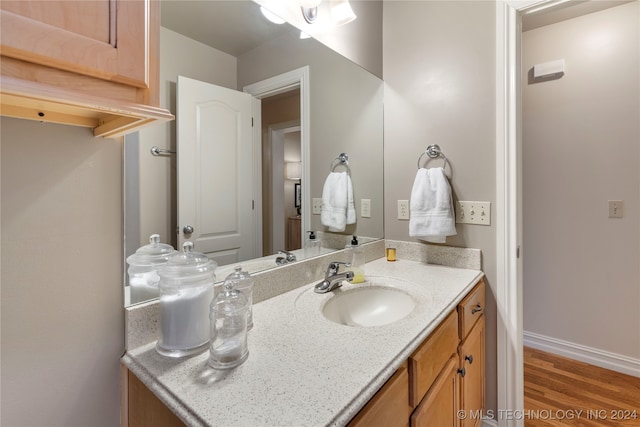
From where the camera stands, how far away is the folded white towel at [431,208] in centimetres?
151

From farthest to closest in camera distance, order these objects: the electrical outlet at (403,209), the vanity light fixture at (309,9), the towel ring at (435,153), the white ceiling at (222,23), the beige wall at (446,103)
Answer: the electrical outlet at (403,209)
the towel ring at (435,153)
the beige wall at (446,103)
the vanity light fixture at (309,9)
the white ceiling at (222,23)

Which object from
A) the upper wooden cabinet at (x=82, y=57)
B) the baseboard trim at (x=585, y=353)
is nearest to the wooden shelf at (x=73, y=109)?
the upper wooden cabinet at (x=82, y=57)

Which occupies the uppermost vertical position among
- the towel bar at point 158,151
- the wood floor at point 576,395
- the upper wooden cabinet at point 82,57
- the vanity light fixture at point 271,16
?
the vanity light fixture at point 271,16

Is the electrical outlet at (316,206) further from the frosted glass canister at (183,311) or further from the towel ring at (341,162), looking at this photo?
the frosted glass canister at (183,311)

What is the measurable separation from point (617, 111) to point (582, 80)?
0.31 metres

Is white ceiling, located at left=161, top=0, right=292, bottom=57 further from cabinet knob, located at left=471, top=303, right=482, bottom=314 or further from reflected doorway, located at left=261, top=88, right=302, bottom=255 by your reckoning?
cabinet knob, located at left=471, top=303, right=482, bottom=314

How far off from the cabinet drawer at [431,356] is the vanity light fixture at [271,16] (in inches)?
49.8

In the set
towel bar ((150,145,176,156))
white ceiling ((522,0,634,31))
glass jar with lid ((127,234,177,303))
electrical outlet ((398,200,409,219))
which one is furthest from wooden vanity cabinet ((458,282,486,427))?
white ceiling ((522,0,634,31))

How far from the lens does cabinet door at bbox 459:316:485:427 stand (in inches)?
46.4

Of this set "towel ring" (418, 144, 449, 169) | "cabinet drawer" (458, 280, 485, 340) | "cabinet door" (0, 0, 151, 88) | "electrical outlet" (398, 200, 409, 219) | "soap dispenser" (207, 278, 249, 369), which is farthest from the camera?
"electrical outlet" (398, 200, 409, 219)

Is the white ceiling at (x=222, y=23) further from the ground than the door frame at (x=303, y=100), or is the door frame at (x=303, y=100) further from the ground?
the white ceiling at (x=222, y=23)

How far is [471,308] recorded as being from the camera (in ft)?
4.13

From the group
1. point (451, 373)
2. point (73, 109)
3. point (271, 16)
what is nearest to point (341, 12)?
point (271, 16)

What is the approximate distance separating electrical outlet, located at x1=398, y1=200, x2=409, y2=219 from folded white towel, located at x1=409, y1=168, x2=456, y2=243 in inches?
5.4
